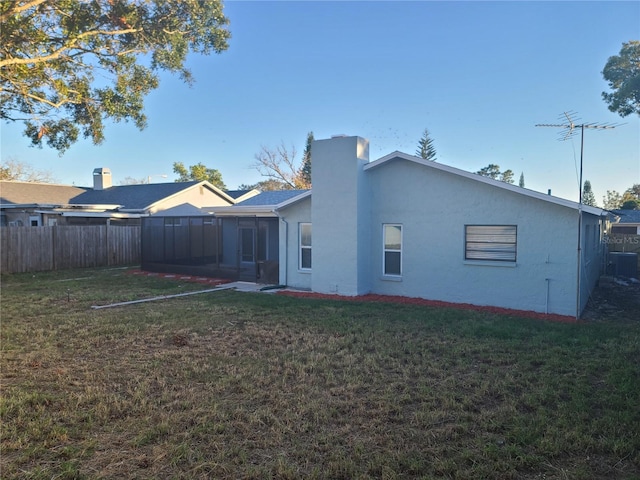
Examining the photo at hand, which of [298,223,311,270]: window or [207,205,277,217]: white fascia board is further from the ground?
[207,205,277,217]: white fascia board

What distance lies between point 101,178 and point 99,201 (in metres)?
3.97

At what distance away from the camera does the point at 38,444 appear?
404cm

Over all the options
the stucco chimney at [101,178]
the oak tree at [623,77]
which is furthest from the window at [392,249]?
the stucco chimney at [101,178]

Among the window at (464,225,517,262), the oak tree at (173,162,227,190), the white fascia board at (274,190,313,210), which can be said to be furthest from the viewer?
the oak tree at (173,162,227,190)

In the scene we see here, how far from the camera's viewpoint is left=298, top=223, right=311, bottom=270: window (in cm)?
1441

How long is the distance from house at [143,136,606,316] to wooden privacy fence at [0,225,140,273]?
1199 cm

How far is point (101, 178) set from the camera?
3011cm

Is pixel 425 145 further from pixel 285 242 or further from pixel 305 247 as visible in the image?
pixel 305 247

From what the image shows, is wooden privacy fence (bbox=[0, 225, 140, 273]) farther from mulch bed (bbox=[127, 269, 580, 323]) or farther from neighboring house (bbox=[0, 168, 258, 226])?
mulch bed (bbox=[127, 269, 580, 323])

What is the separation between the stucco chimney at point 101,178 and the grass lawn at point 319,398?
76.1 ft

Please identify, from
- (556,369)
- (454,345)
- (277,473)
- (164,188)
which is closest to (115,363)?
(277,473)

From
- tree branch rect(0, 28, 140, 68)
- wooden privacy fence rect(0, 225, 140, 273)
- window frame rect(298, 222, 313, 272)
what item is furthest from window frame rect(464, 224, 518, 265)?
wooden privacy fence rect(0, 225, 140, 273)

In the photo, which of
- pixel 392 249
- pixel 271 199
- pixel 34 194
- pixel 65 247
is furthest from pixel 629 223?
pixel 34 194

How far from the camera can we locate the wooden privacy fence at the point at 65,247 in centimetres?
Answer: 1880
